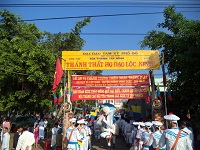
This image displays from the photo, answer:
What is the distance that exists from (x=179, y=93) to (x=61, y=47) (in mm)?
10338

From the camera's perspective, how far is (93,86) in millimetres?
13602

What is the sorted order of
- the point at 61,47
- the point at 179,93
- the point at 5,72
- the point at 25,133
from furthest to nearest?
the point at 61,47, the point at 5,72, the point at 179,93, the point at 25,133

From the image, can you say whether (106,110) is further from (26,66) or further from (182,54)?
(26,66)

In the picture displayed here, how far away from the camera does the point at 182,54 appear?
12.0m

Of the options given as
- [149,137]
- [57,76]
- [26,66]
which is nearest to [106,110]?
[57,76]

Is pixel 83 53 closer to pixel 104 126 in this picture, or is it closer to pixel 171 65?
pixel 104 126

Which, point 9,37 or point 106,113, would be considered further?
point 9,37

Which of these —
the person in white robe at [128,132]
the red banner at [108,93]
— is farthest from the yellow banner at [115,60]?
the person in white robe at [128,132]

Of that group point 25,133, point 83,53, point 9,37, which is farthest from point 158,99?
point 9,37

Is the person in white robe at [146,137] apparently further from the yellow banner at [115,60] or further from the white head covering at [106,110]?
the yellow banner at [115,60]

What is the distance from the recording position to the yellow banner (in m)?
13.2

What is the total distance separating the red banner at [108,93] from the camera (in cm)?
1348

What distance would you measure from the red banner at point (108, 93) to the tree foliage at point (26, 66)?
156 inches

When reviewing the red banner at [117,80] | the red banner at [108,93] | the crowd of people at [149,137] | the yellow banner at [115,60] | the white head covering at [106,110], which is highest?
the yellow banner at [115,60]
